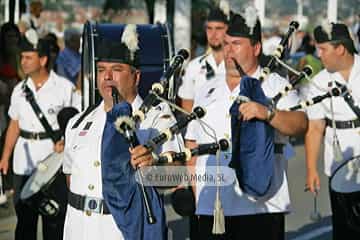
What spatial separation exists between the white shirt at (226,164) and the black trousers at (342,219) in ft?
4.18

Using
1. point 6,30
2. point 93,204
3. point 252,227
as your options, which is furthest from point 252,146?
point 6,30

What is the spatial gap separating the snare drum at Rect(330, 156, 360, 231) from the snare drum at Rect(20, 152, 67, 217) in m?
1.99

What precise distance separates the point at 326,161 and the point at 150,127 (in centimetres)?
280

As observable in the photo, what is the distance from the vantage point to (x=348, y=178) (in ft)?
24.3

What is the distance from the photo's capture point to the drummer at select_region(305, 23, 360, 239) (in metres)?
7.49

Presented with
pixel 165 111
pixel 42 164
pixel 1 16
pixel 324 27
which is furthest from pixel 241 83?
pixel 1 16

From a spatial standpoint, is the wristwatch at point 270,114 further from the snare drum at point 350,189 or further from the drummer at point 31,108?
the drummer at point 31,108

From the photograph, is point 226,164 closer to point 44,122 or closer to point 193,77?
point 44,122

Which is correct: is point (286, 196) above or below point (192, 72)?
below

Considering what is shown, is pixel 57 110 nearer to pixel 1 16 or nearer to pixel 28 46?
pixel 28 46

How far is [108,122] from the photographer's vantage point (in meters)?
5.03

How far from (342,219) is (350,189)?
23 centimetres

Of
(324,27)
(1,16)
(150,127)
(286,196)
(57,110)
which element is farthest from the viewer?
(1,16)

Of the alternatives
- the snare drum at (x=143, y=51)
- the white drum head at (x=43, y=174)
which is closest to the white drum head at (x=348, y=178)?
the snare drum at (x=143, y=51)
